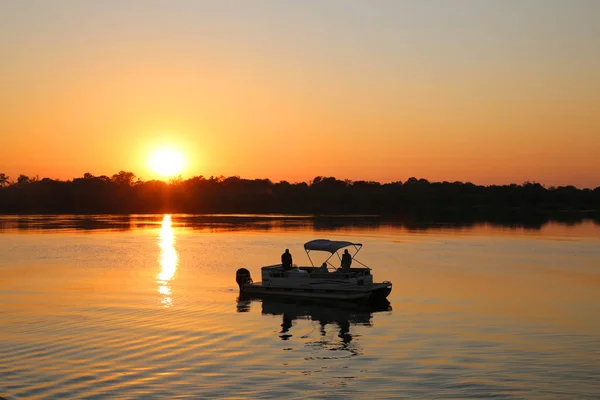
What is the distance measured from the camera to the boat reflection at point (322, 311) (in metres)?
30.1

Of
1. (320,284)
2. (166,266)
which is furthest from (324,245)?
(166,266)

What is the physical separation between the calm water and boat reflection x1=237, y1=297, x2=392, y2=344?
0.44 feet

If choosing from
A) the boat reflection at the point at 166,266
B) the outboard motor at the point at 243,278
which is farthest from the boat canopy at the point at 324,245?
the boat reflection at the point at 166,266

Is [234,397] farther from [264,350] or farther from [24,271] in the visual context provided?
[24,271]

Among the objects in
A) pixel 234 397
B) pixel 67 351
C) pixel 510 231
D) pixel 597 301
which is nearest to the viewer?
pixel 234 397

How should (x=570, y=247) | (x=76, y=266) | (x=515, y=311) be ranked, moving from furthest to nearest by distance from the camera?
(x=570, y=247) → (x=76, y=266) → (x=515, y=311)

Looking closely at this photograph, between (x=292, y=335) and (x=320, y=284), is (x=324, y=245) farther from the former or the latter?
(x=292, y=335)

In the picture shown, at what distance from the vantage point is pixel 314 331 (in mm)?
29000

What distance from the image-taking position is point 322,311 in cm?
3441

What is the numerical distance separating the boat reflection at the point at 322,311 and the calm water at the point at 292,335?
0.13 m

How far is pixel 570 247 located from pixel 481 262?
19240mm

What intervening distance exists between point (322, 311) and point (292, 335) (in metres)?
6.75

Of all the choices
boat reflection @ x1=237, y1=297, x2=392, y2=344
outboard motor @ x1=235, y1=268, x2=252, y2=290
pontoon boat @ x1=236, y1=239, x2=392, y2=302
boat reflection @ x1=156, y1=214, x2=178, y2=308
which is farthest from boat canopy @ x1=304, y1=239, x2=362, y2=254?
boat reflection @ x1=156, y1=214, x2=178, y2=308

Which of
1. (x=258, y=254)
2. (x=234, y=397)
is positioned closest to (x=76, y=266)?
(x=258, y=254)
